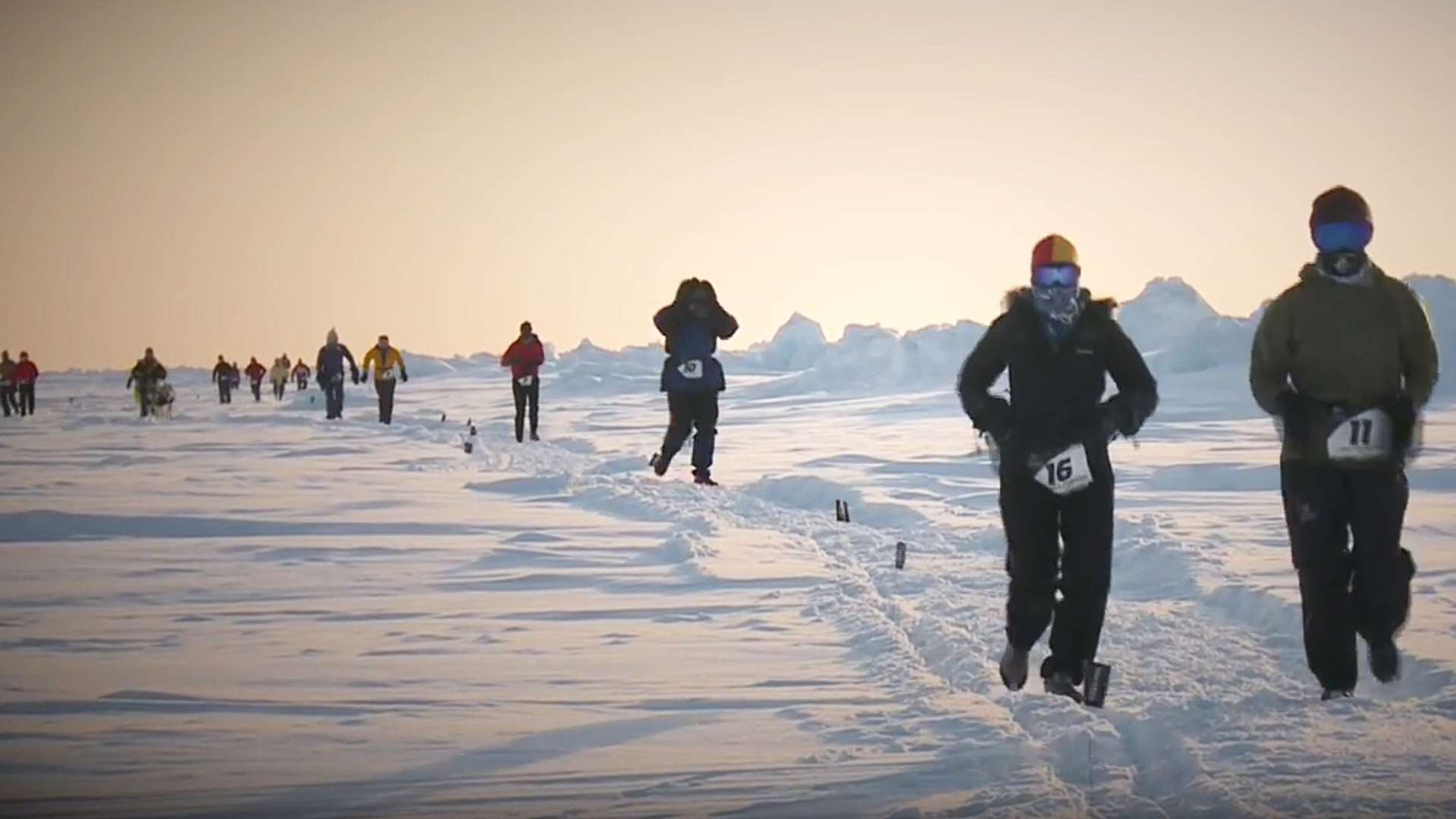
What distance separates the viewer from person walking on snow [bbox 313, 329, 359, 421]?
25.3 metres

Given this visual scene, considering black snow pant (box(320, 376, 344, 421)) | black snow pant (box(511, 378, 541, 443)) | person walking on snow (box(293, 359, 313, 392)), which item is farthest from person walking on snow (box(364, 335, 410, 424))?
person walking on snow (box(293, 359, 313, 392))

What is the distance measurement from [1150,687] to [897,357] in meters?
56.1

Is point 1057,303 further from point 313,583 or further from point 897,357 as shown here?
point 897,357

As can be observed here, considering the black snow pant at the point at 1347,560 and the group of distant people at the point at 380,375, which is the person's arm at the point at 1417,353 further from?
the group of distant people at the point at 380,375

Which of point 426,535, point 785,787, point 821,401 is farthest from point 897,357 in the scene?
point 785,787

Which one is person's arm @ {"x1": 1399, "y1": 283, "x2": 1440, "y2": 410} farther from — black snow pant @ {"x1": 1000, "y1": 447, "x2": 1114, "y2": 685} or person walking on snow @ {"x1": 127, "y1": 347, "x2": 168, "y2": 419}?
person walking on snow @ {"x1": 127, "y1": 347, "x2": 168, "y2": 419}

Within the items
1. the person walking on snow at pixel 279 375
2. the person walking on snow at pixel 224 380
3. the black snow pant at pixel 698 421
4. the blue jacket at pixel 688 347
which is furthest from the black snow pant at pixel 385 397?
the person walking on snow at pixel 279 375

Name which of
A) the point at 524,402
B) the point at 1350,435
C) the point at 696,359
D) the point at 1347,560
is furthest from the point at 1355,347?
the point at 524,402

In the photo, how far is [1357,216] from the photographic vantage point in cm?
462

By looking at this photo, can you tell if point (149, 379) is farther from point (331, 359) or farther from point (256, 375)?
point (256, 375)

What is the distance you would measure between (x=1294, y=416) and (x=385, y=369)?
20449mm

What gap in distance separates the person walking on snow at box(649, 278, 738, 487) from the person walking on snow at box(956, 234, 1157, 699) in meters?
7.49

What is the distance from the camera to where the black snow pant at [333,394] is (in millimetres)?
25812

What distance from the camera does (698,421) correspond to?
12.5 meters
